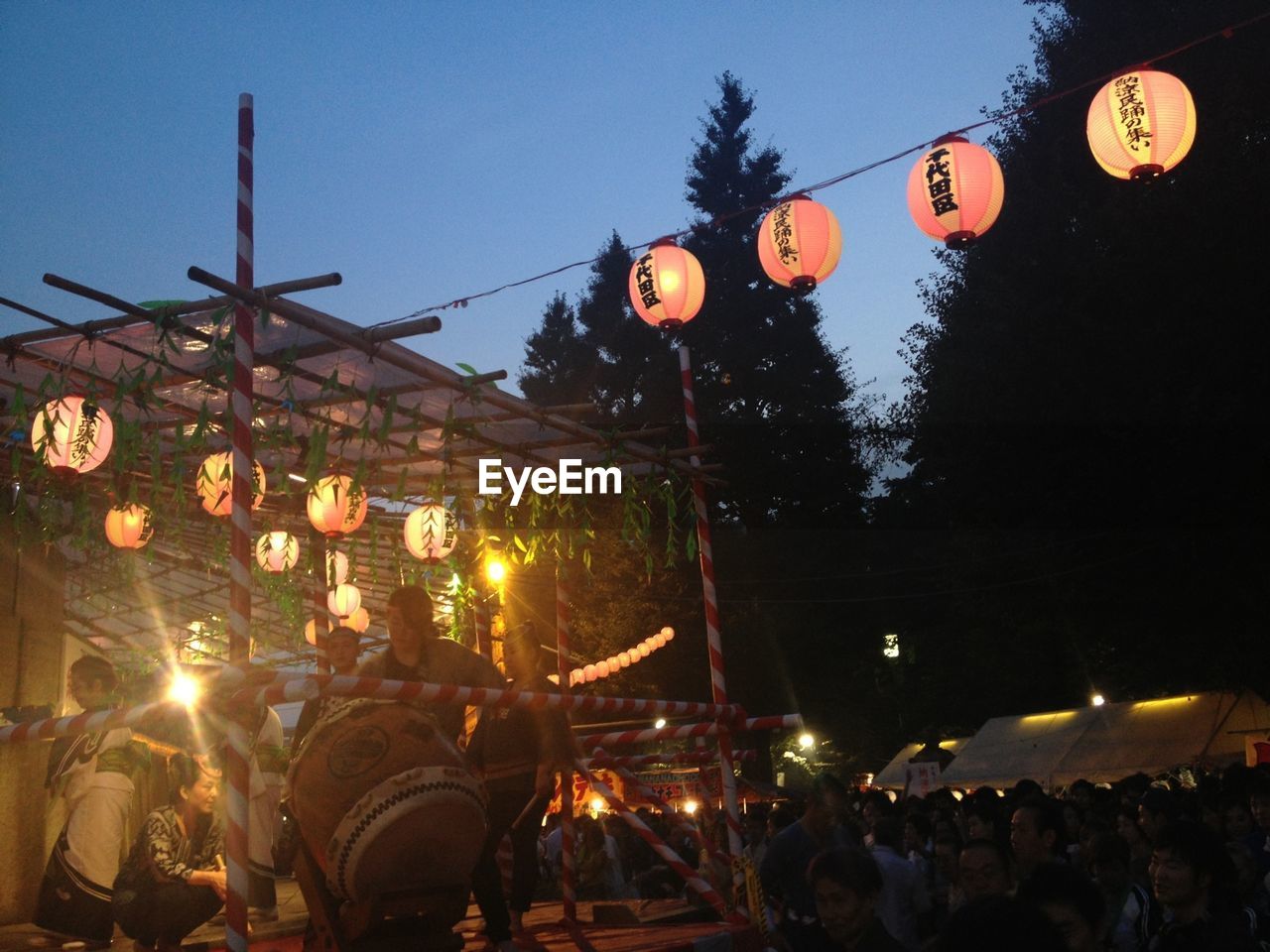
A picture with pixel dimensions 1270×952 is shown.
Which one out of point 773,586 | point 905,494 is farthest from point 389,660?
point 905,494

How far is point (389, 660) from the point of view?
18.7 ft

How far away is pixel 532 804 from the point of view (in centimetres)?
733

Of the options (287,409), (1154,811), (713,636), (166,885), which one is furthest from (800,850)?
(287,409)

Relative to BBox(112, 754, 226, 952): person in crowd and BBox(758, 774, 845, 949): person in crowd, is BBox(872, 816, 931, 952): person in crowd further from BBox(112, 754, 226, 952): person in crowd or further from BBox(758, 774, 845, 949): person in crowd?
BBox(112, 754, 226, 952): person in crowd

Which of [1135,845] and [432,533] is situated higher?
[432,533]

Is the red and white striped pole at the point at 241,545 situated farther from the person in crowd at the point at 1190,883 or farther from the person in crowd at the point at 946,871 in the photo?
the person in crowd at the point at 946,871

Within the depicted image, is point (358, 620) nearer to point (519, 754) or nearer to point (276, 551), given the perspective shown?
point (276, 551)

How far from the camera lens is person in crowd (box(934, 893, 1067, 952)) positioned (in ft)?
6.32

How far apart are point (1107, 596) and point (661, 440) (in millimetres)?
12249

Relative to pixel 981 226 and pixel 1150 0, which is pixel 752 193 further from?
pixel 981 226

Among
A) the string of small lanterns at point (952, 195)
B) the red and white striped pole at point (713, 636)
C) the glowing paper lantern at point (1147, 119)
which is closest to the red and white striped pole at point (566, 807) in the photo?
the red and white striped pole at point (713, 636)

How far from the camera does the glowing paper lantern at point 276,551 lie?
11602 mm

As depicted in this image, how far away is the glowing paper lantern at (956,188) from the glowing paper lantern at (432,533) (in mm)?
5144

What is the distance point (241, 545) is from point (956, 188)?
23.2 ft
